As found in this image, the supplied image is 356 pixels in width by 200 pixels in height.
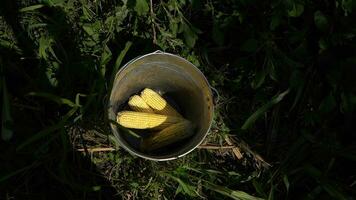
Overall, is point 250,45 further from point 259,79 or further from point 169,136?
point 169,136

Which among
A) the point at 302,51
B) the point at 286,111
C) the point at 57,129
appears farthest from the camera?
the point at 286,111

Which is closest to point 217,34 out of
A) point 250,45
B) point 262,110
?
point 250,45

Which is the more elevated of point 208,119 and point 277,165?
point 208,119

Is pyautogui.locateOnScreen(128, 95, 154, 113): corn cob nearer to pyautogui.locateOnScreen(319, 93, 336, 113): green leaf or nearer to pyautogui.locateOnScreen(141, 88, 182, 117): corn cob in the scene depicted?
pyautogui.locateOnScreen(141, 88, 182, 117): corn cob

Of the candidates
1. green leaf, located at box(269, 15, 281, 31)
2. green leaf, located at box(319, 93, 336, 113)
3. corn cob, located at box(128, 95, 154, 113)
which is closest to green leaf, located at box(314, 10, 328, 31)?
green leaf, located at box(269, 15, 281, 31)

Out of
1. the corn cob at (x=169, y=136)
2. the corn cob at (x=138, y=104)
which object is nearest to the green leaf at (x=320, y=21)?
the corn cob at (x=169, y=136)

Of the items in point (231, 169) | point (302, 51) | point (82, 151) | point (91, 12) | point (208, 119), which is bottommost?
point (231, 169)

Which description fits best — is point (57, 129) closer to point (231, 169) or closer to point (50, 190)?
point (50, 190)

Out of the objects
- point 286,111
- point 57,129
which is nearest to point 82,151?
point 57,129
